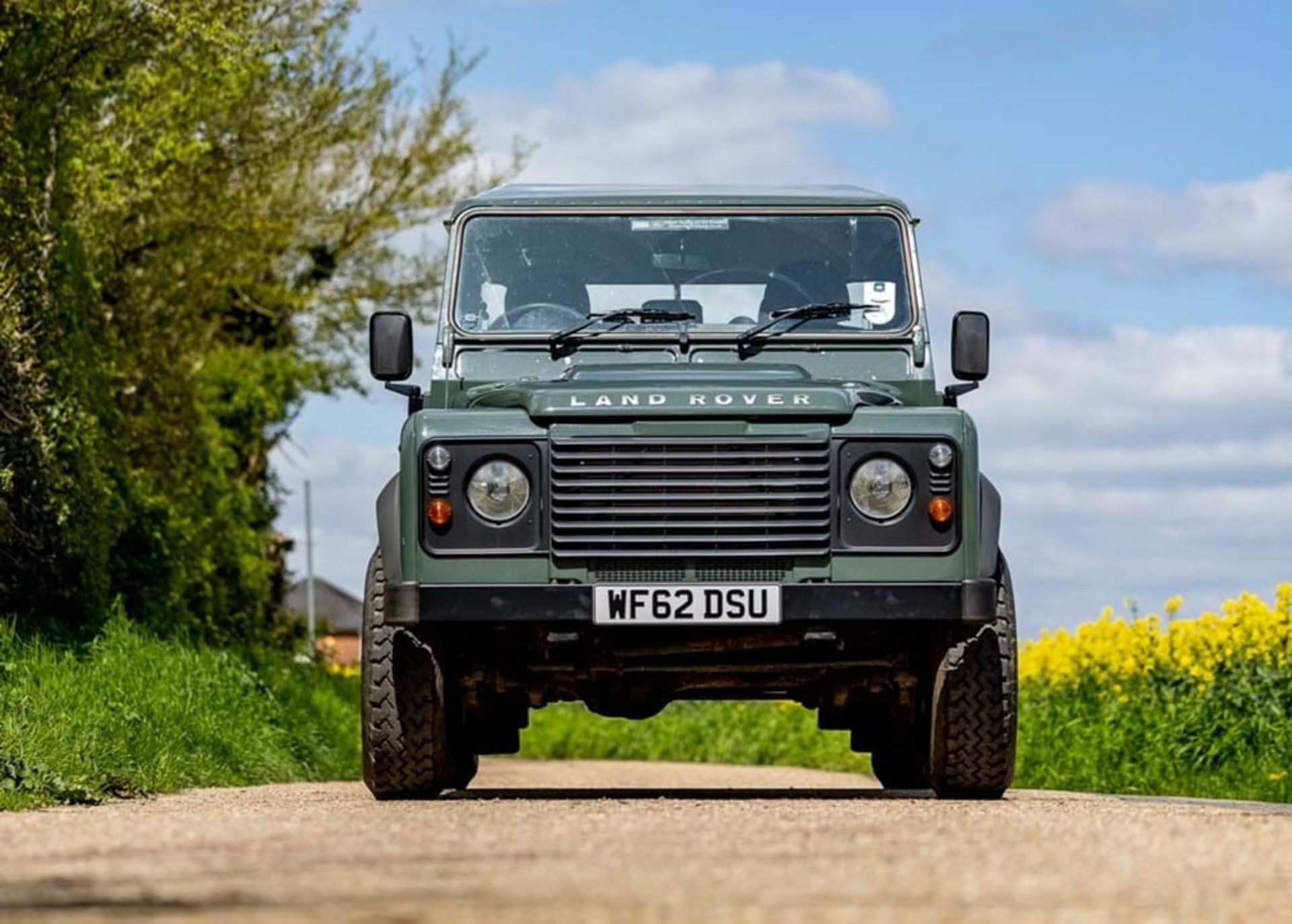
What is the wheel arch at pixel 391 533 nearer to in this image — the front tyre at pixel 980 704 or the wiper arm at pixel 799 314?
the wiper arm at pixel 799 314

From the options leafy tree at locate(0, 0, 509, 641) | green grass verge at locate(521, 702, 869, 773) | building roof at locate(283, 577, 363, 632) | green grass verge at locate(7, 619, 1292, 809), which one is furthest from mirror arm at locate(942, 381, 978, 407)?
building roof at locate(283, 577, 363, 632)

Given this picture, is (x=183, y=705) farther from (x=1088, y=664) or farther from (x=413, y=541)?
(x=1088, y=664)

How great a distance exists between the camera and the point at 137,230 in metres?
20.5

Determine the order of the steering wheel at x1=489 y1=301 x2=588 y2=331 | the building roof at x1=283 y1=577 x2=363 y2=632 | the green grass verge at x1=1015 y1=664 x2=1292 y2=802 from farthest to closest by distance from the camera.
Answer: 1. the building roof at x1=283 y1=577 x2=363 y2=632
2. the green grass verge at x1=1015 y1=664 x2=1292 y2=802
3. the steering wheel at x1=489 y1=301 x2=588 y2=331

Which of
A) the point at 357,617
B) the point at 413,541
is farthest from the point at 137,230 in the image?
the point at 357,617

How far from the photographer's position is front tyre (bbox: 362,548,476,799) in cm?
901

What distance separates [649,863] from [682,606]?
9.53 feet

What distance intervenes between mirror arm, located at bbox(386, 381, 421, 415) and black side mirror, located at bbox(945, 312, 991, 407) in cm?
→ 232

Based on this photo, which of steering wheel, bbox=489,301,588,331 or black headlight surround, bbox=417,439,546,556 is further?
steering wheel, bbox=489,301,588,331

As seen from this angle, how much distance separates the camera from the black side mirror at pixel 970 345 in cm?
980

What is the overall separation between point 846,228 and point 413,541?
270cm

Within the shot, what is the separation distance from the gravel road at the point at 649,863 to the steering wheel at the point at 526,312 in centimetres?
230

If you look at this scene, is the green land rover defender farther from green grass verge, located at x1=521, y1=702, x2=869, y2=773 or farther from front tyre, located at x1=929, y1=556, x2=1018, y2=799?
green grass verge, located at x1=521, y1=702, x2=869, y2=773

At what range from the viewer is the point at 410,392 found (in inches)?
397
